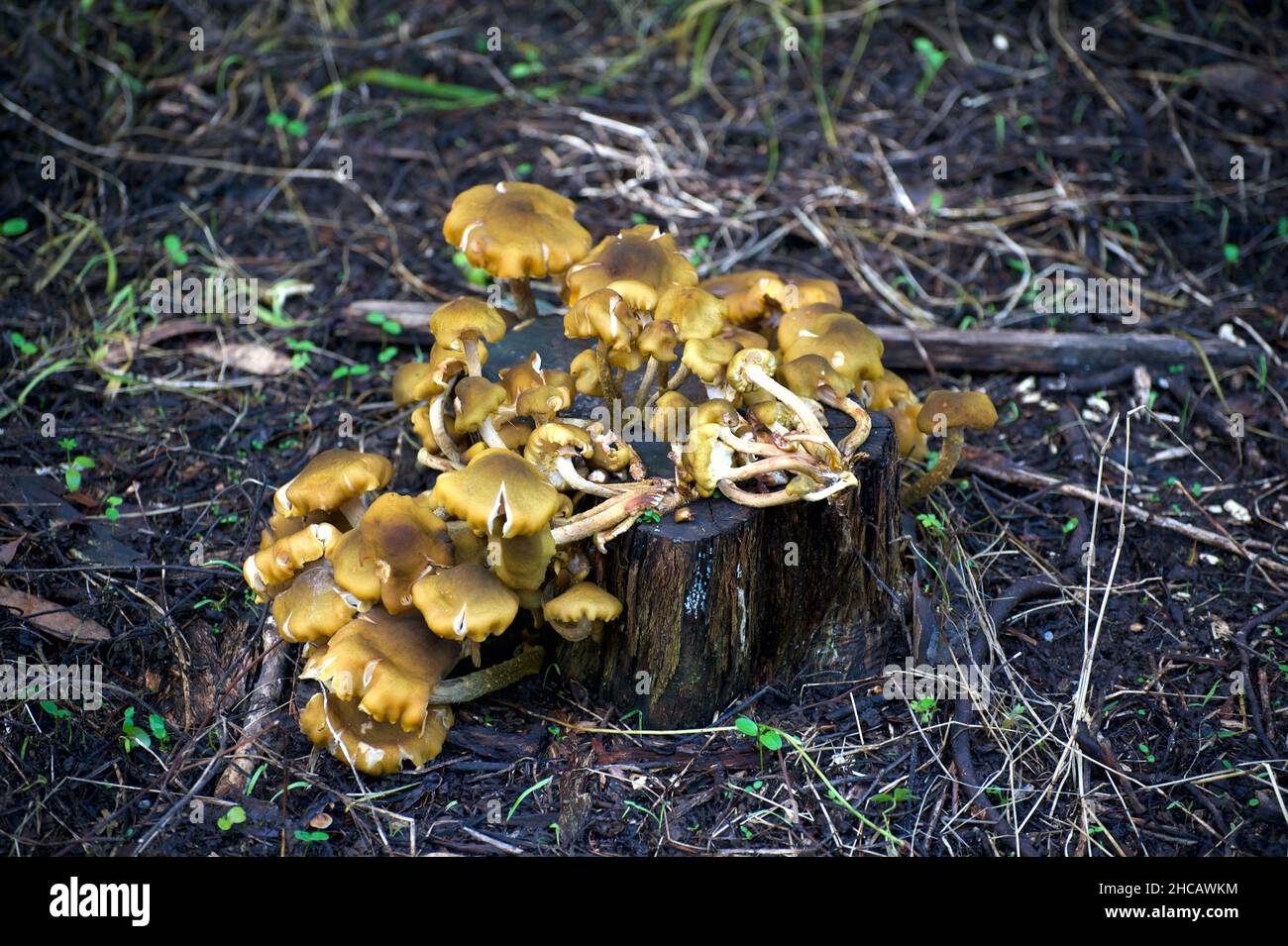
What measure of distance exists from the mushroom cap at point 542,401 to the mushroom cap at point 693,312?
0.44 m

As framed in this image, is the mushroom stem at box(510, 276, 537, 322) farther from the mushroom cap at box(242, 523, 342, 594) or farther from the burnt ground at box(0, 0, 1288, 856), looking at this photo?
the mushroom cap at box(242, 523, 342, 594)

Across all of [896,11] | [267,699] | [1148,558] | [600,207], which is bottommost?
[267,699]

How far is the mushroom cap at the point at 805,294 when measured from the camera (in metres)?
4.56

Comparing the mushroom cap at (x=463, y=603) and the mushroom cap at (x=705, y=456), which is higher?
the mushroom cap at (x=705, y=456)

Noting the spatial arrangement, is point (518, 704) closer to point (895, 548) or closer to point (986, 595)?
point (895, 548)

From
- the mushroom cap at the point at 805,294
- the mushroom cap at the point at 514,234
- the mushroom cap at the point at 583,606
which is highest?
the mushroom cap at the point at 514,234

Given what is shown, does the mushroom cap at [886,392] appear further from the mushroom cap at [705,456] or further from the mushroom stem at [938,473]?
the mushroom cap at [705,456]

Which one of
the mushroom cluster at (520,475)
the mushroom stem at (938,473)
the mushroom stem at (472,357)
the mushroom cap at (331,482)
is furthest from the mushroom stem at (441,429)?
the mushroom stem at (938,473)

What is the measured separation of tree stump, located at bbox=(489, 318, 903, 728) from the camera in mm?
3914

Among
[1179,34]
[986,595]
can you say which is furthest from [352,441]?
[1179,34]

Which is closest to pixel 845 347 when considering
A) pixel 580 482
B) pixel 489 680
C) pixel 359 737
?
pixel 580 482

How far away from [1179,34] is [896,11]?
191 centimetres

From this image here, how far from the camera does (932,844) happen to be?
3.80 m
